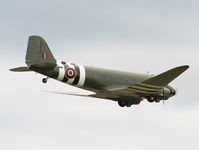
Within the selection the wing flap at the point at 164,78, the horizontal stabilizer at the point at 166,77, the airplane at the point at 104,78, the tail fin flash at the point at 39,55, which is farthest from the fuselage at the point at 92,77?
the horizontal stabilizer at the point at 166,77

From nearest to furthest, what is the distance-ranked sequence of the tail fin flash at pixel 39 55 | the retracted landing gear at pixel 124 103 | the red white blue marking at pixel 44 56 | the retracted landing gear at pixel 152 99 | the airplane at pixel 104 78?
1. the tail fin flash at pixel 39 55
2. the airplane at pixel 104 78
3. the red white blue marking at pixel 44 56
4. the retracted landing gear at pixel 152 99
5. the retracted landing gear at pixel 124 103

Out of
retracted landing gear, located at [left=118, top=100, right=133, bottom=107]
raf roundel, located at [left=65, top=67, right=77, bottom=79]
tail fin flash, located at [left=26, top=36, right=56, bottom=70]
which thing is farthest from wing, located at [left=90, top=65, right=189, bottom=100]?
tail fin flash, located at [left=26, top=36, right=56, bottom=70]

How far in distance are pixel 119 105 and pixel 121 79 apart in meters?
2.40

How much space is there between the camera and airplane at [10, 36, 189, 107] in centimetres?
3894

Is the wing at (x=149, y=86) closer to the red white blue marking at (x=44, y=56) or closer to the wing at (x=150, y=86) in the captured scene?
the wing at (x=150, y=86)

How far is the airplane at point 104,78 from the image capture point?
38.9 metres

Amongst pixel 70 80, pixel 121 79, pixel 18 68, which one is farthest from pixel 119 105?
pixel 18 68

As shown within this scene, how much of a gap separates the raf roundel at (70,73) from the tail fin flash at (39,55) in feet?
3.25

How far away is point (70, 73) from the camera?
39750 mm

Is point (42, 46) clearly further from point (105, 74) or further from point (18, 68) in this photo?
point (105, 74)

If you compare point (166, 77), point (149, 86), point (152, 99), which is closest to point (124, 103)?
point (152, 99)

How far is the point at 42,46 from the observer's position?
3931 centimetres

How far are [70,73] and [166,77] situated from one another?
584cm

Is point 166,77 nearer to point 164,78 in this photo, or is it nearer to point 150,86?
point 164,78
